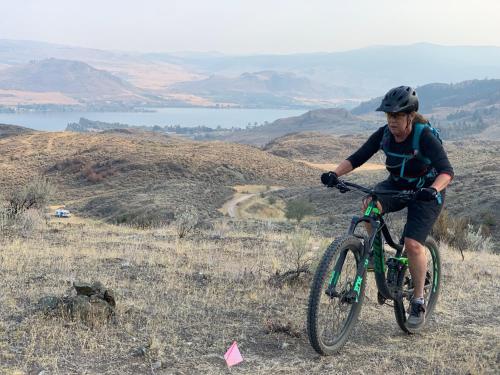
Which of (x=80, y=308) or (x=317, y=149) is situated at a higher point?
(x=80, y=308)

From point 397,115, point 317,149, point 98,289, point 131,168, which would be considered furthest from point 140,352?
point 317,149

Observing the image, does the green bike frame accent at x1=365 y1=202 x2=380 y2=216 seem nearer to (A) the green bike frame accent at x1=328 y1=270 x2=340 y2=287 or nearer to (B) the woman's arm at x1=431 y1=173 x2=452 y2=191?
(B) the woman's arm at x1=431 y1=173 x2=452 y2=191

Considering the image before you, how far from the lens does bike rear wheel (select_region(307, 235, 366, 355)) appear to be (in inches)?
173

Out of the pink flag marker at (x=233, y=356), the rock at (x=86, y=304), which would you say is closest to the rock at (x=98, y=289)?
the rock at (x=86, y=304)

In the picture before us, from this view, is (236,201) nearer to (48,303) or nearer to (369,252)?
(48,303)

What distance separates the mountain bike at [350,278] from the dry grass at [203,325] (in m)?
0.22

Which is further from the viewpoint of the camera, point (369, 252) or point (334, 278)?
point (369, 252)

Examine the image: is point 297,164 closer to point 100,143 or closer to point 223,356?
point 100,143

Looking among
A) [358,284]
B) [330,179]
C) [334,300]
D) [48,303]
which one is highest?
[330,179]

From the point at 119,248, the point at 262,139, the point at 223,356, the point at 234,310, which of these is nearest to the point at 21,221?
the point at 119,248

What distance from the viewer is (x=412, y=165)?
4906 mm

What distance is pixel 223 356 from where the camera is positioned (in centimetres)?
458

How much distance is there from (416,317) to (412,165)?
1.51 metres

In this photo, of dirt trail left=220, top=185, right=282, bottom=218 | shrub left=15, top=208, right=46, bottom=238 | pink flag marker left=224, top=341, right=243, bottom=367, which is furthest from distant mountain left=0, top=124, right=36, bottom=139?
pink flag marker left=224, top=341, right=243, bottom=367
